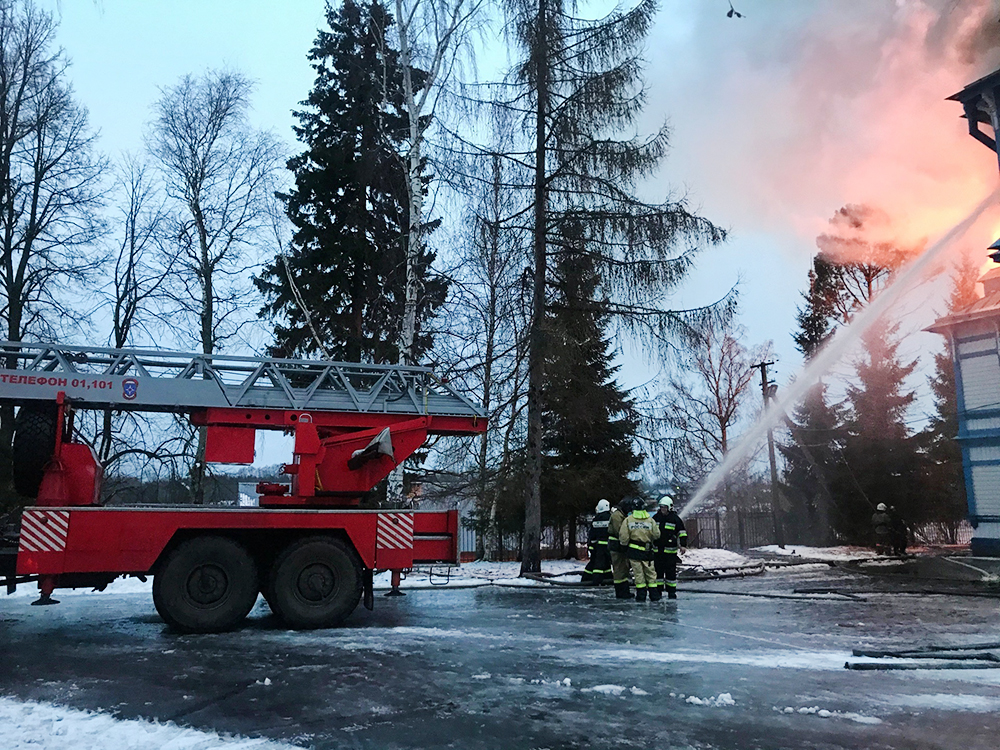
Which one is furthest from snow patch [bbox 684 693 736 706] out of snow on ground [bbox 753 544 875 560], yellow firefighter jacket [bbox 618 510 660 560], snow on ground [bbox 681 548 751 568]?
snow on ground [bbox 753 544 875 560]

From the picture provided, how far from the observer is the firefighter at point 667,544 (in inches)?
484

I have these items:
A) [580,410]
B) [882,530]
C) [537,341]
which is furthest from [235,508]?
[882,530]

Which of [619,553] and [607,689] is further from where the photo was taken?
[619,553]

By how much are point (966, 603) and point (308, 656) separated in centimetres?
966

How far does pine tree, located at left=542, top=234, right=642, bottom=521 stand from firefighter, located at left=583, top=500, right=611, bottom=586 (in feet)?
9.96

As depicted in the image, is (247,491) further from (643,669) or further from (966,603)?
(966,603)

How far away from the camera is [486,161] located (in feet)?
56.2

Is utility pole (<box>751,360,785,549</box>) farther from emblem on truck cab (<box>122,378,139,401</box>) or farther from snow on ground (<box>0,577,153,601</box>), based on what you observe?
emblem on truck cab (<box>122,378,139,401</box>)

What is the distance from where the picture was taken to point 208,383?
9.40 m

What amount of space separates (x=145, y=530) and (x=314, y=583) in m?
2.04

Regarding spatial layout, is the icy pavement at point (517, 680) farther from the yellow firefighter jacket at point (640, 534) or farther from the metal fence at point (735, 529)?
the metal fence at point (735, 529)

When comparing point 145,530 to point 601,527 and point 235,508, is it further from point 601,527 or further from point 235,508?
point 601,527

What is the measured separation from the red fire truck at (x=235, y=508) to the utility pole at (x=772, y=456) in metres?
18.6

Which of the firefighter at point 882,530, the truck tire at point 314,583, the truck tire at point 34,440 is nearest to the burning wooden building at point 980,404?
the firefighter at point 882,530
